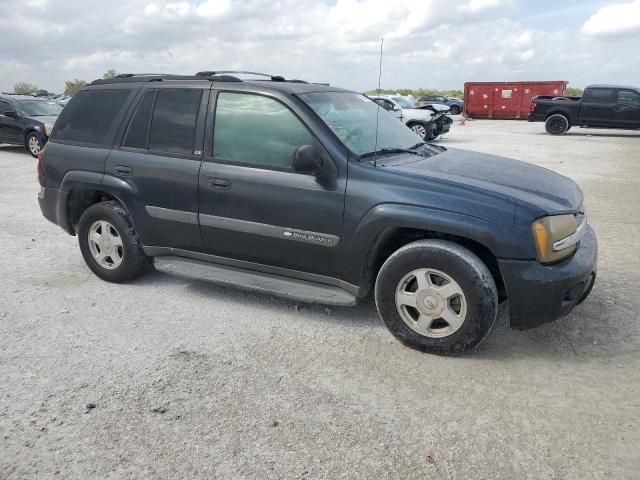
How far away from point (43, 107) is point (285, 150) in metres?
13.3

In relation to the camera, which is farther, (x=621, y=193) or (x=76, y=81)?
(x=76, y=81)

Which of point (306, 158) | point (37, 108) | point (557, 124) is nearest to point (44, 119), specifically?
point (37, 108)

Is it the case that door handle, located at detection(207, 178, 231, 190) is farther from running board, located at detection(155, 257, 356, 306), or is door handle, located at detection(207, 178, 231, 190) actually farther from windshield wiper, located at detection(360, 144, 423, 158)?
windshield wiper, located at detection(360, 144, 423, 158)

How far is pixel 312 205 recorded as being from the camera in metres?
3.66

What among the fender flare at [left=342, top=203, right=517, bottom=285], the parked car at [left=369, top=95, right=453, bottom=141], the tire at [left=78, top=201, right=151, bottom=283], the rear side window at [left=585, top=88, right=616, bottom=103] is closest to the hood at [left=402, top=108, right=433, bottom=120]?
the parked car at [left=369, top=95, right=453, bottom=141]

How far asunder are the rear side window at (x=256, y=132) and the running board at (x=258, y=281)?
828mm

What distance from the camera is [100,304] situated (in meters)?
4.30

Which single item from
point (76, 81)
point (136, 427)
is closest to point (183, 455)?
point (136, 427)

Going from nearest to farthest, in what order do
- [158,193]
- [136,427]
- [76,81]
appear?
[136,427]
[158,193]
[76,81]

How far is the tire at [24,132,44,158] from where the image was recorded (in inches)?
533

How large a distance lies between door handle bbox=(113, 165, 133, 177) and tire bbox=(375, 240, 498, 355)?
227 cm

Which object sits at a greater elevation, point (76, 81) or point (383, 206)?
point (76, 81)

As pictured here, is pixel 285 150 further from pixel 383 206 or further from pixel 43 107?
pixel 43 107

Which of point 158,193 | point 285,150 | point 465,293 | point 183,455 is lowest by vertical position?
point 183,455
